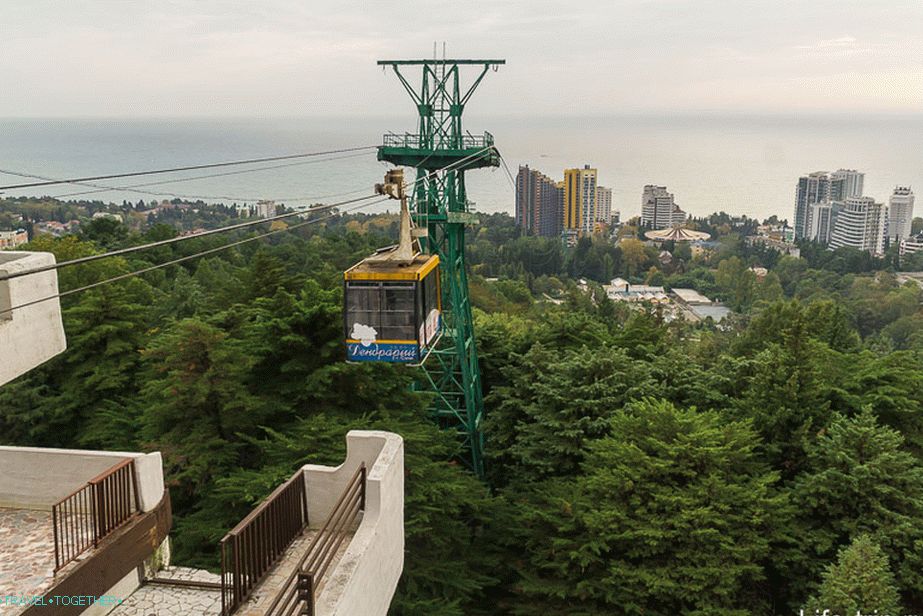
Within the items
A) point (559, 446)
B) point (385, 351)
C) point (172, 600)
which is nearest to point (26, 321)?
point (172, 600)

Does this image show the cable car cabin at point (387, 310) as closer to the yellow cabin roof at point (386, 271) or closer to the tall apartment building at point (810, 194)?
the yellow cabin roof at point (386, 271)

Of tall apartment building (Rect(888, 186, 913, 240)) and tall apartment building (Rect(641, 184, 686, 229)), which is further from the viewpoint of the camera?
tall apartment building (Rect(641, 184, 686, 229))

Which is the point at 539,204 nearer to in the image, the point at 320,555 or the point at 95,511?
the point at 95,511

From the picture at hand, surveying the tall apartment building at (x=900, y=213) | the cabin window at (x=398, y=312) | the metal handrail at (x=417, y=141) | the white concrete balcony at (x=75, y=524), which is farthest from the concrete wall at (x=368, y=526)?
the tall apartment building at (x=900, y=213)

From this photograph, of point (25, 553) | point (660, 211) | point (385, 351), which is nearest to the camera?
point (25, 553)

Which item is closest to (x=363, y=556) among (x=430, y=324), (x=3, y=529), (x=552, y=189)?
(x=3, y=529)

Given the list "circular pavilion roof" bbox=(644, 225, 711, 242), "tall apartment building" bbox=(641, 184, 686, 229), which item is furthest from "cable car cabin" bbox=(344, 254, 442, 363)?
"tall apartment building" bbox=(641, 184, 686, 229)

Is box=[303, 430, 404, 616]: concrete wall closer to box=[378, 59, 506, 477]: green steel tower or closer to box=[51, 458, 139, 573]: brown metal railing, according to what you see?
box=[51, 458, 139, 573]: brown metal railing
